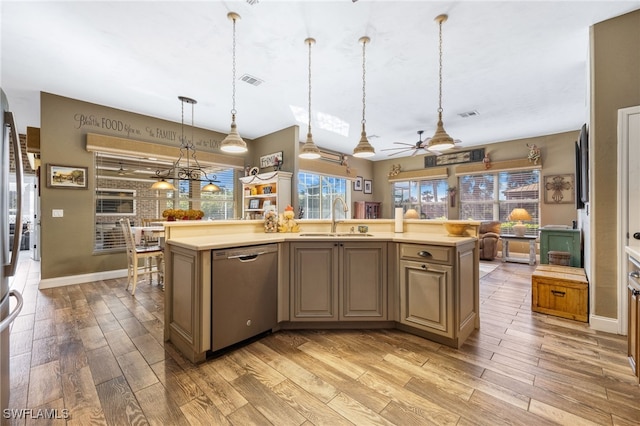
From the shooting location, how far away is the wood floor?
154 cm

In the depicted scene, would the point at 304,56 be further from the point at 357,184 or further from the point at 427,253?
the point at 357,184

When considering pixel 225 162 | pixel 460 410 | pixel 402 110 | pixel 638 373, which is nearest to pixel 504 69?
pixel 402 110

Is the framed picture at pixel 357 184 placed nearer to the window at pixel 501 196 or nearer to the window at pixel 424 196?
the window at pixel 424 196

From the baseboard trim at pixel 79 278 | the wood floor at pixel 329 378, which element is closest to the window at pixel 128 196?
the baseboard trim at pixel 79 278

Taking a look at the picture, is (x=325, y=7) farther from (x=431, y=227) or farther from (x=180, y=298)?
(x=180, y=298)

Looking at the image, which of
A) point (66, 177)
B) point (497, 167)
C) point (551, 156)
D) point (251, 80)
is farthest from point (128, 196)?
point (551, 156)

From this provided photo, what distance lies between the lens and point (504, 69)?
3.46 m

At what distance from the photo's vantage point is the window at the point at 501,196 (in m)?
6.49

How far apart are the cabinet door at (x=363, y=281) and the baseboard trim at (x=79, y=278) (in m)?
4.32

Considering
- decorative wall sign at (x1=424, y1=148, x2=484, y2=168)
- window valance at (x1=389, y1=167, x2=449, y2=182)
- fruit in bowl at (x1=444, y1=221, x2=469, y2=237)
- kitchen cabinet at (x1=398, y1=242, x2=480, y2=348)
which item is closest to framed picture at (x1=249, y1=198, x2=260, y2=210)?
kitchen cabinet at (x1=398, y1=242, x2=480, y2=348)

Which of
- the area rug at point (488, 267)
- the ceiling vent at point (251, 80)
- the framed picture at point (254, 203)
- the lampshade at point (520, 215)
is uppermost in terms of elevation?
the ceiling vent at point (251, 80)

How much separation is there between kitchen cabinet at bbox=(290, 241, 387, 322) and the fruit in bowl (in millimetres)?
656

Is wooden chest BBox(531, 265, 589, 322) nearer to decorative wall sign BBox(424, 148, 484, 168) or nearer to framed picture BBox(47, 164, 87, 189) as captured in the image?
decorative wall sign BBox(424, 148, 484, 168)

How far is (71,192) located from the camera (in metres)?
4.36
